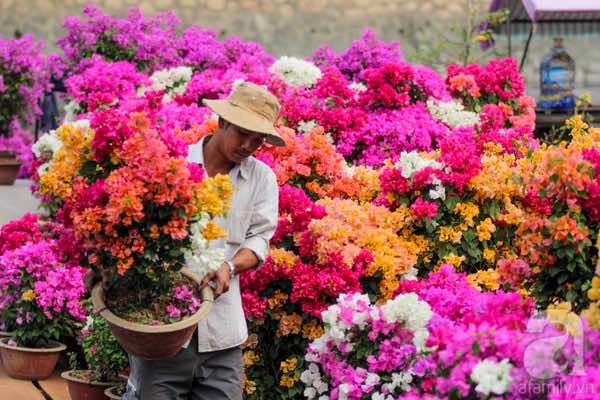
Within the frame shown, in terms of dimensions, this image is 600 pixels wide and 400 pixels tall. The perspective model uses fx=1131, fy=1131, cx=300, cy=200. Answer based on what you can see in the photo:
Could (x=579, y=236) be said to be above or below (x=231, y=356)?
above

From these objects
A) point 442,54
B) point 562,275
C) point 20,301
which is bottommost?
point 442,54

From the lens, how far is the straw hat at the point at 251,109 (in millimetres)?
4055

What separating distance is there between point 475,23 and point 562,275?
505 inches

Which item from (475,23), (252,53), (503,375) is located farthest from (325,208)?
(475,23)

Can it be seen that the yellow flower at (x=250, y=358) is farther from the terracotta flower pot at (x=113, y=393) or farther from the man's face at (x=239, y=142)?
the man's face at (x=239, y=142)

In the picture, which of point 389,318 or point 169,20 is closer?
point 389,318

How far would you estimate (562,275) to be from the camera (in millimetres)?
3756

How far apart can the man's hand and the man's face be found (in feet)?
1.40

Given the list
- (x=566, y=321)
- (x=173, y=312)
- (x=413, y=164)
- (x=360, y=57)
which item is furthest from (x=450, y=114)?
(x=566, y=321)

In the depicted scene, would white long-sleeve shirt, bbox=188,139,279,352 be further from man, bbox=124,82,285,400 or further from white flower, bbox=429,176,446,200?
white flower, bbox=429,176,446,200

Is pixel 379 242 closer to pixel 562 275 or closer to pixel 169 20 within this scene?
pixel 562 275

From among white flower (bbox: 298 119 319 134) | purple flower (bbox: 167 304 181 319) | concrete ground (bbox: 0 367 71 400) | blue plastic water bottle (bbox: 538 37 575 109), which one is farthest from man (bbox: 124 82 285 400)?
blue plastic water bottle (bbox: 538 37 575 109)

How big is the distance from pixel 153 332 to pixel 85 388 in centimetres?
211

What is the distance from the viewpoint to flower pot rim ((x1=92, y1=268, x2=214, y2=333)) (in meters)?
3.73
